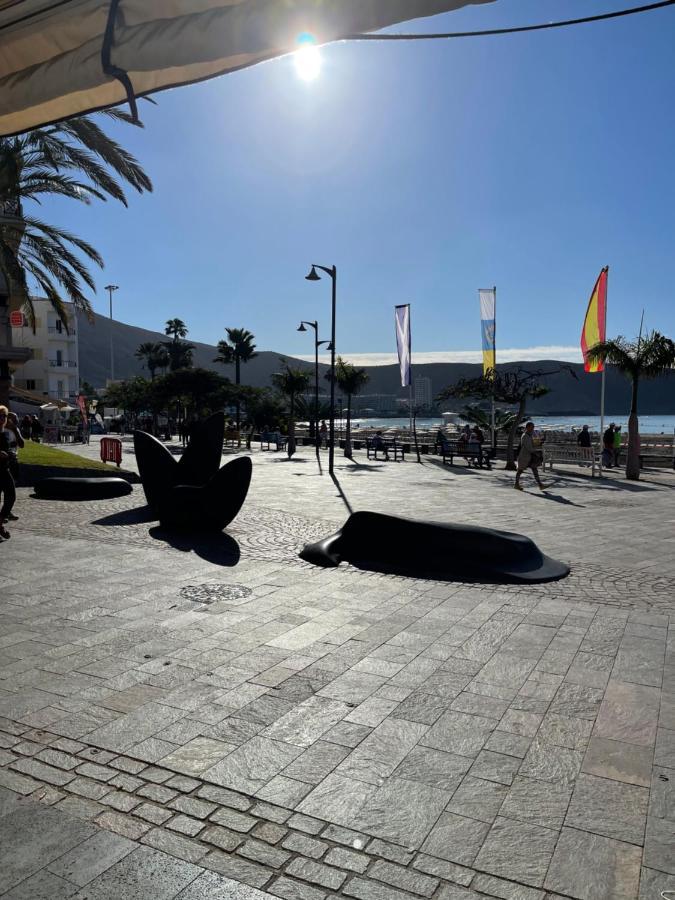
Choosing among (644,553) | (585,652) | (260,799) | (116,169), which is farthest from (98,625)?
(116,169)

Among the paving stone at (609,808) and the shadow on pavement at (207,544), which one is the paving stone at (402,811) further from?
the shadow on pavement at (207,544)

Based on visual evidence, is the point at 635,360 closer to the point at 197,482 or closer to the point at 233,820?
the point at 197,482

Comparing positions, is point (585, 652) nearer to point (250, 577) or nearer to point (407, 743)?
point (407, 743)

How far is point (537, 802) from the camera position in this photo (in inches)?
118

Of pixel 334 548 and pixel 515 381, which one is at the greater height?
pixel 515 381

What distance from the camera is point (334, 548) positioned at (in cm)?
798

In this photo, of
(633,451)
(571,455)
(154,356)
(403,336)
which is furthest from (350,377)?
(154,356)

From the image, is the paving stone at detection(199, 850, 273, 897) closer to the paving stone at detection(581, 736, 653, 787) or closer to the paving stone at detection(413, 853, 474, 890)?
the paving stone at detection(413, 853, 474, 890)

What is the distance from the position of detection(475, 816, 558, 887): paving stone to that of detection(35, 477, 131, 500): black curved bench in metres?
12.1

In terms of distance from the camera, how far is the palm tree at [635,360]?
63.5 ft

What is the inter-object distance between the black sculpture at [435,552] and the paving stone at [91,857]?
4.83 meters

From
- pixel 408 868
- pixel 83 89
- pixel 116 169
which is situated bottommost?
pixel 408 868

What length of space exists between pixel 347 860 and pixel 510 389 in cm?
2193

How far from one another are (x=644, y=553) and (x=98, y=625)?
21.6ft
